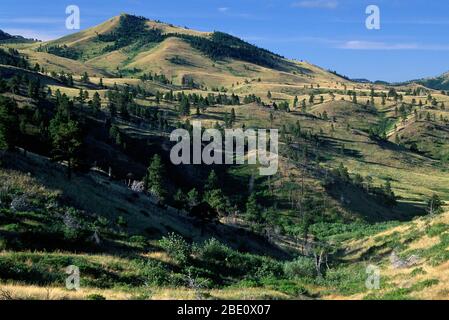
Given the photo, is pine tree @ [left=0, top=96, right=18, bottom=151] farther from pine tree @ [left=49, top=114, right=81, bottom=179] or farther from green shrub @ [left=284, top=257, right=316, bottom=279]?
green shrub @ [left=284, top=257, right=316, bottom=279]

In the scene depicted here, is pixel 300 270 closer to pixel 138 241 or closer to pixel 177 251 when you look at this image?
pixel 177 251

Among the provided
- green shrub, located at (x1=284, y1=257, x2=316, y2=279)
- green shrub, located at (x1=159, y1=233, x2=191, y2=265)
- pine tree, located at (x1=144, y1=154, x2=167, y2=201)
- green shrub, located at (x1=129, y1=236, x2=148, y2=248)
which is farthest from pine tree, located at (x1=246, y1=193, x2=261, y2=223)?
green shrub, located at (x1=159, y1=233, x2=191, y2=265)

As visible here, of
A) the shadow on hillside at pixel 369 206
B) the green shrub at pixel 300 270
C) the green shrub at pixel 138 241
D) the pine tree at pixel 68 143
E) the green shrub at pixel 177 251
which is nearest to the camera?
the green shrub at pixel 177 251

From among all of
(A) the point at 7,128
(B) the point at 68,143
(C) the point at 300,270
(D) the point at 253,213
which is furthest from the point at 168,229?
(D) the point at 253,213

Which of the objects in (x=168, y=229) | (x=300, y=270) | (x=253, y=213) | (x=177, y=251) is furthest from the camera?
(x=253, y=213)

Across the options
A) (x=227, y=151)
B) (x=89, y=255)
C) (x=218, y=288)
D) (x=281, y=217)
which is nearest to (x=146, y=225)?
(x=89, y=255)

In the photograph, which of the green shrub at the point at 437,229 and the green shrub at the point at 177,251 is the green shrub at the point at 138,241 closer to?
the green shrub at the point at 177,251

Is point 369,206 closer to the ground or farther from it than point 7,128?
closer to the ground

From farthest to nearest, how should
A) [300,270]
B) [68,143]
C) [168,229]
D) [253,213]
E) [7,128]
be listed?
[253,213], [68,143], [168,229], [7,128], [300,270]

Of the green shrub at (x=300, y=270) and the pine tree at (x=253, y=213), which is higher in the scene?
the green shrub at (x=300, y=270)

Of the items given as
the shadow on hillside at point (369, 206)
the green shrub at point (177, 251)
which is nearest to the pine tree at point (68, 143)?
the green shrub at point (177, 251)

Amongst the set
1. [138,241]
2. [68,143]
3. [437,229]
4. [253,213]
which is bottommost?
[253,213]
